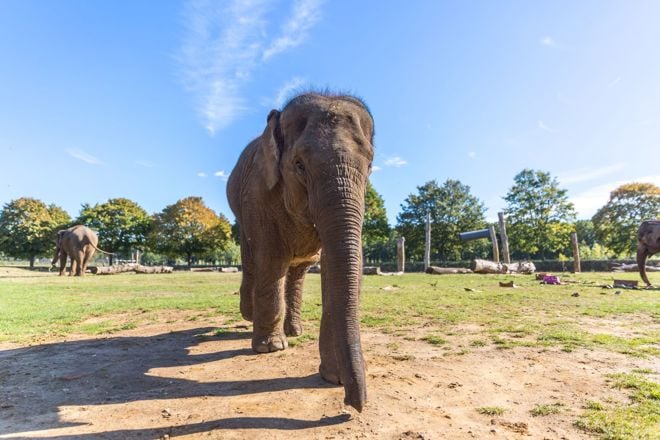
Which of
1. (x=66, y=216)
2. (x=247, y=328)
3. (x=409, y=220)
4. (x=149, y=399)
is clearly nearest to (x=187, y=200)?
(x=66, y=216)

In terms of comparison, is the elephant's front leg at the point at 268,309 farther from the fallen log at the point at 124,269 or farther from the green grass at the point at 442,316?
the fallen log at the point at 124,269

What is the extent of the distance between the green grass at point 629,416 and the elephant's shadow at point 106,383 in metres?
1.93

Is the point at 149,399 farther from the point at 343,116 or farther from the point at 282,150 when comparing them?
the point at 343,116

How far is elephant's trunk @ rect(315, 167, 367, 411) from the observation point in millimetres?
2838

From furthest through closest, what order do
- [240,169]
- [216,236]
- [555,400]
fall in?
1. [216,236]
2. [240,169]
3. [555,400]

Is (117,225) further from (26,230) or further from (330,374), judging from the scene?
(330,374)

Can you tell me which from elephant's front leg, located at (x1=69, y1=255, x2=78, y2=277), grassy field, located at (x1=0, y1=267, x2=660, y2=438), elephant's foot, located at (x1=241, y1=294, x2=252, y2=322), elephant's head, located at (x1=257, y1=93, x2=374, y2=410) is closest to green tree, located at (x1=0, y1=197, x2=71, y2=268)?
elephant's front leg, located at (x1=69, y1=255, x2=78, y2=277)

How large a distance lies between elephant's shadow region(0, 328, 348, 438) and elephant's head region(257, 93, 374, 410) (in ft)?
2.42

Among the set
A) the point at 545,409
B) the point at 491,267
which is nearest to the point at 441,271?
the point at 491,267

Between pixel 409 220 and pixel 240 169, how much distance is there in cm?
5449

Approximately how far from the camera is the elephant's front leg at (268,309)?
5.04 meters

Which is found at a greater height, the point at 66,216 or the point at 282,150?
the point at 66,216

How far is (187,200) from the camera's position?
54469 millimetres

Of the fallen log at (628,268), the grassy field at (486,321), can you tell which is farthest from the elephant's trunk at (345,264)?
the fallen log at (628,268)
